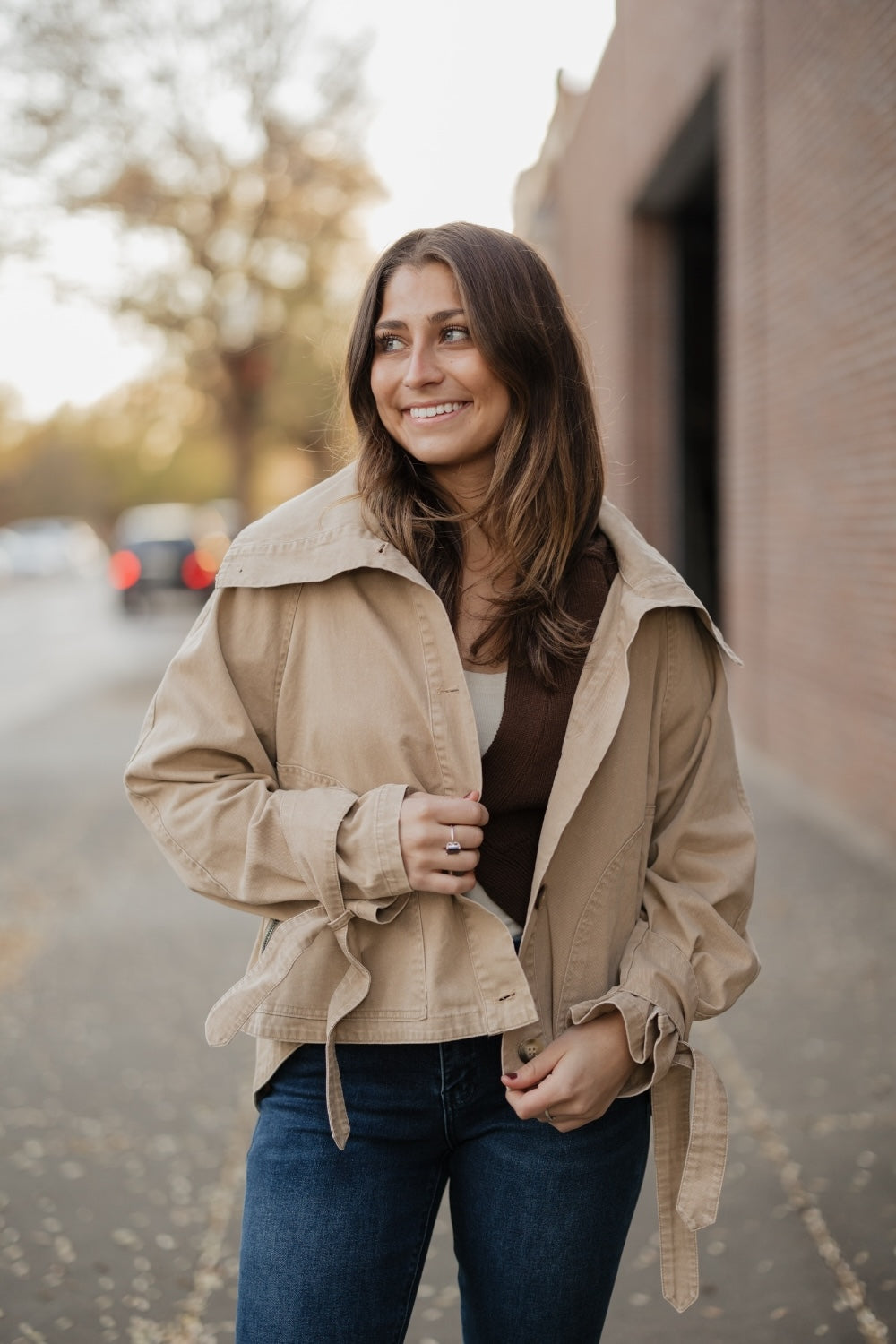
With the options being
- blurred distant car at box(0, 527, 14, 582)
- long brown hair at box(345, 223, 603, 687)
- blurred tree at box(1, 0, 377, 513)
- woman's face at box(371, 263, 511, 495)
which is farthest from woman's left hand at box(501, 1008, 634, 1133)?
blurred distant car at box(0, 527, 14, 582)

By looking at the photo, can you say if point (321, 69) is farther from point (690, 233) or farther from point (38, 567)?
point (38, 567)

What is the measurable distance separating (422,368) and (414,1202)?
3.80 ft

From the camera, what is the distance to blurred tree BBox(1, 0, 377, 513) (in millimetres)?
14453

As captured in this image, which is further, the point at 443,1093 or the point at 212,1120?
the point at 212,1120

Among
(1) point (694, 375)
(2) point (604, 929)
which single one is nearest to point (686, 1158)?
(2) point (604, 929)

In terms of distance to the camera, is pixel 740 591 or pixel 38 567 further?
pixel 38 567

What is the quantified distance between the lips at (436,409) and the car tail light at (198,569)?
1903 cm

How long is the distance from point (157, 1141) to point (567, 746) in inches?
104

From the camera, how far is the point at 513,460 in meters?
1.95

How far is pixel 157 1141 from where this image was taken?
12.8 ft

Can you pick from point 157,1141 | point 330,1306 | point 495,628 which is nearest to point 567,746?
point 495,628

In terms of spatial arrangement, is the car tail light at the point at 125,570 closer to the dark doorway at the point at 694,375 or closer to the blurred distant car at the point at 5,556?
the dark doorway at the point at 694,375

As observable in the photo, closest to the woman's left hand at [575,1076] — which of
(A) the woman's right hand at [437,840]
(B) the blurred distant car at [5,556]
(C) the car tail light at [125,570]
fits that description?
(A) the woman's right hand at [437,840]

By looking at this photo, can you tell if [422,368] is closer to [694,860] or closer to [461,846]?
[461,846]
